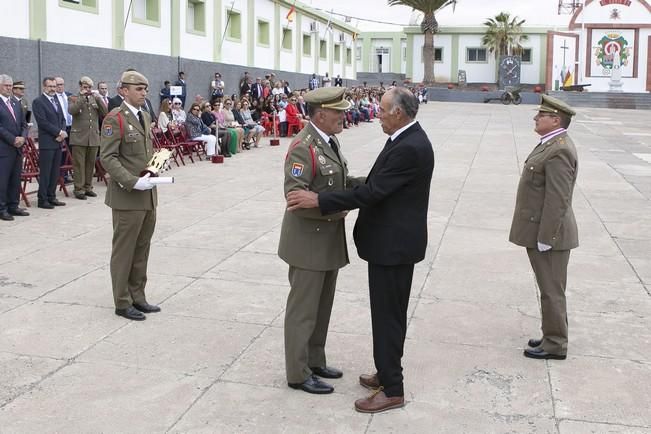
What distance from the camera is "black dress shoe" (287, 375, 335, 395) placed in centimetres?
482

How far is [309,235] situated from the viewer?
4.70 metres

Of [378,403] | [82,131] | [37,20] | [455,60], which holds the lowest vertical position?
[378,403]

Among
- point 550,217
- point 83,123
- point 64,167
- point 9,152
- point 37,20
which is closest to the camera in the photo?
point 550,217

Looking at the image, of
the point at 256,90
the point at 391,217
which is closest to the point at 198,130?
the point at 256,90

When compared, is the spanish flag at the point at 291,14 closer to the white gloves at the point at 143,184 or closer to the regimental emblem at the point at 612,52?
the white gloves at the point at 143,184

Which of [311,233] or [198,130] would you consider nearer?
[311,233]

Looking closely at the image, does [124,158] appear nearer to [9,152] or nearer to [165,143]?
[9,152]

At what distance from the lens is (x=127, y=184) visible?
5961mm

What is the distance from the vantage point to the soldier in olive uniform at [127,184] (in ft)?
19.9

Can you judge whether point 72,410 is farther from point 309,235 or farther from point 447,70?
point 447,70

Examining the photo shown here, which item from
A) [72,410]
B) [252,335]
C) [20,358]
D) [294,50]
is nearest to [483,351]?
[252,335]

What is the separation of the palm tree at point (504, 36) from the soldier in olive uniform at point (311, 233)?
60.6 meters

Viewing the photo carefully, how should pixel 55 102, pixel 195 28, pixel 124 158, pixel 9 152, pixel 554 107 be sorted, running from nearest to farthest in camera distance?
pixel 554 107, pixel 124 158, pixel 9 152, pixel 55 102, pixel 195 28

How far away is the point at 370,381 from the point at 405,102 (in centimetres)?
172
